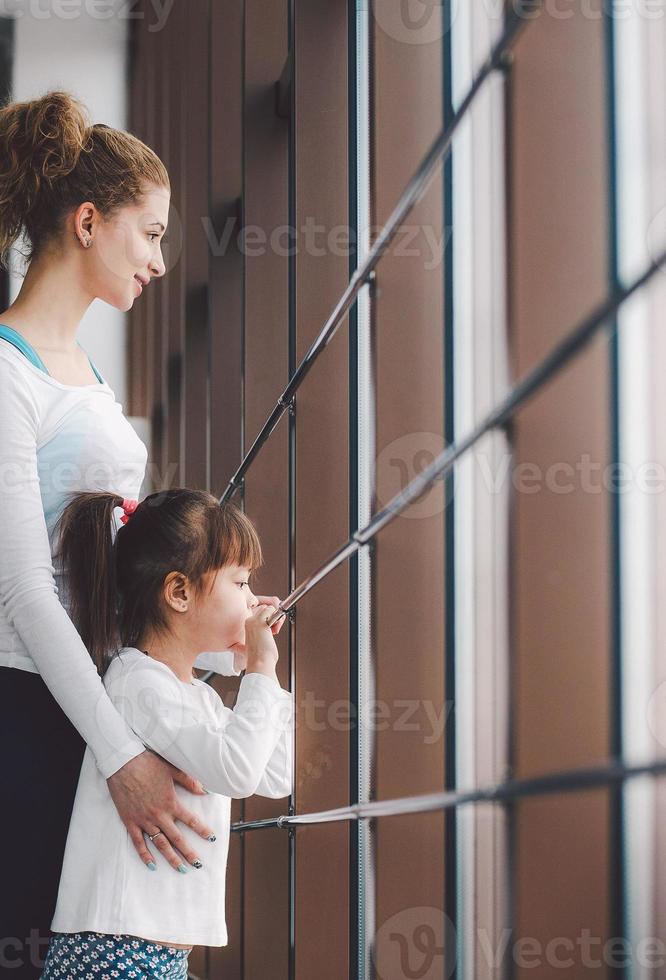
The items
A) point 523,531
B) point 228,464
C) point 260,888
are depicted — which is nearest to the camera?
point 523,531

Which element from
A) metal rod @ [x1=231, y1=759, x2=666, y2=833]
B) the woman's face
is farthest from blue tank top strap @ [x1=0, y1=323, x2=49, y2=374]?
metal rod @ [x1=231, y1=759, x2=666, y2=833]

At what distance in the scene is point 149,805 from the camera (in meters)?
1.08

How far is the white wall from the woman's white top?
7.03ft

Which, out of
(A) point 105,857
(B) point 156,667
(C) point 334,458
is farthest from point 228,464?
(A) point 105,857

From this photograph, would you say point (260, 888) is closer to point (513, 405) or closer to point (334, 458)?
point (334, 458)

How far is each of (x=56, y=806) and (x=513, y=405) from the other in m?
0.80

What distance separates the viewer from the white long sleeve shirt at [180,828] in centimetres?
108

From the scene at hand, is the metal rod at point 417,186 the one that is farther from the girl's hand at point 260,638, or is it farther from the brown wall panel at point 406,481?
the girl's hand at point 260,638

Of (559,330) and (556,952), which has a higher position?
(559,330)

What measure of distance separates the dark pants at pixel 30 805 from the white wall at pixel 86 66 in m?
2.29

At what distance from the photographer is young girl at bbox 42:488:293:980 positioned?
3.56ft

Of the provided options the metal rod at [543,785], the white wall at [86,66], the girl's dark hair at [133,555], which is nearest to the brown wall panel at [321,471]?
the girl's dark hair at [133,555]

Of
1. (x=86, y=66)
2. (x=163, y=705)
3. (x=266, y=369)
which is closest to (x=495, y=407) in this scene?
(x=163, y=705)

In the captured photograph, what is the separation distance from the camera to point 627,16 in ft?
2.01
